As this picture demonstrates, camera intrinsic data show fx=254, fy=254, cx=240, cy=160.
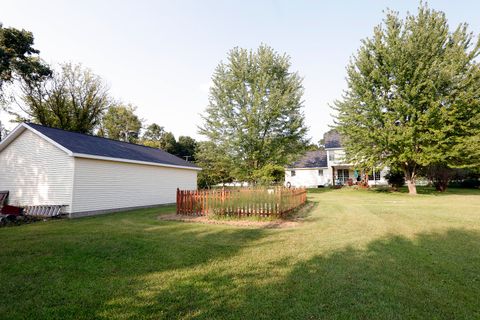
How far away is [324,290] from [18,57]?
33322 millimetres

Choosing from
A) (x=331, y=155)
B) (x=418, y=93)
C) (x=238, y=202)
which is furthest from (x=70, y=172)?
(x=331, y=155)

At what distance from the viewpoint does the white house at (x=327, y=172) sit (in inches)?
1401

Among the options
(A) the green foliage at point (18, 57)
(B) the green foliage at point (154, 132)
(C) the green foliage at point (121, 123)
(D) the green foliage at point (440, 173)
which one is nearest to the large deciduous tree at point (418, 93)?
(D) the green foliage at point (440, 173)

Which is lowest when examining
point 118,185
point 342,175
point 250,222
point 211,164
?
point 250,222

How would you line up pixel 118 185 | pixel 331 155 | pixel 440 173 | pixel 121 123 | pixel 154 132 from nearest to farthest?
pixel 118 185 < pixel 440 173 < pixel 331 155 < pixel 121 123 < pixel 154 132

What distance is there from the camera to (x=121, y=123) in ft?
144

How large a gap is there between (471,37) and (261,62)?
17288 mm

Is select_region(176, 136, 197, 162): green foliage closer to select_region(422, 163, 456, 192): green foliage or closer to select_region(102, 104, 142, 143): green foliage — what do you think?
select_region(102, 104, 142, 143): green foliage

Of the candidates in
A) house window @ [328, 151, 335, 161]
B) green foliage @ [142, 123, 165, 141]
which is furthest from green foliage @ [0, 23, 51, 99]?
house window @ [328, 151, 335, 161]

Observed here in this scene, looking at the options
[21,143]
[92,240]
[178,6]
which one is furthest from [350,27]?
[21,143]

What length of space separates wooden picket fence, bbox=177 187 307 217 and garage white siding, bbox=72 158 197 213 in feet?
16.1

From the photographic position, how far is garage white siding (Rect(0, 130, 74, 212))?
503 inches

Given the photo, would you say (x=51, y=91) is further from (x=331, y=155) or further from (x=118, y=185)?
(x=331, y=155)

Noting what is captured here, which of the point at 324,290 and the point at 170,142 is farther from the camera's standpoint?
the point at 170,142
